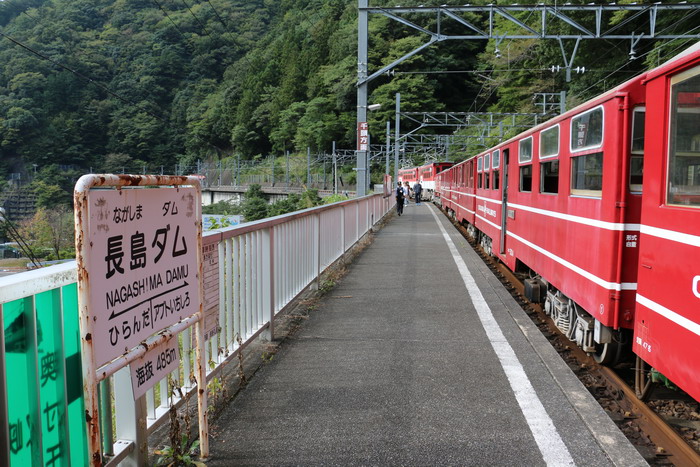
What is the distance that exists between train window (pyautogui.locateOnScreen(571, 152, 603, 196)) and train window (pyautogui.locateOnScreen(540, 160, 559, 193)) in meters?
0.67

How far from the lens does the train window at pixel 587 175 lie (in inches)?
192

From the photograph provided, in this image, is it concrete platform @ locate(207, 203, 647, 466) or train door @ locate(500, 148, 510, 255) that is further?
train door @ locate(500, 148, 510, 255)

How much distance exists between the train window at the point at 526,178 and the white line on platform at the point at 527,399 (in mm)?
1853

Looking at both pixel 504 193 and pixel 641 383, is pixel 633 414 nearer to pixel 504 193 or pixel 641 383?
pixel 641 383

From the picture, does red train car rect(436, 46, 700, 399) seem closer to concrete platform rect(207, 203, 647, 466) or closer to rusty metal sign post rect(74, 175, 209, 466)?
concrete platform rect(207, 203, 647, 466)

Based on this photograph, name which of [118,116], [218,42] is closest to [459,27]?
[218,42]

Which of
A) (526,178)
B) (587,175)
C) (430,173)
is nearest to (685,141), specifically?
(587,175)

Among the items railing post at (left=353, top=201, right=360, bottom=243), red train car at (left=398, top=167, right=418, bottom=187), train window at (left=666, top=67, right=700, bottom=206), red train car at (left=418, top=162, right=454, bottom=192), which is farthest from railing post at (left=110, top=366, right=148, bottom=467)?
red train car at (left=398, top=167, right=418, bottom=187)

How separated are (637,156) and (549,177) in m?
2.28

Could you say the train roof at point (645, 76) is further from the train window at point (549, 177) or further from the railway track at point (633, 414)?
the railway track at point (633, 414)

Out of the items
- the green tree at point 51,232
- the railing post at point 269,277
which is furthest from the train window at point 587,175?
the green tree at point 51,232

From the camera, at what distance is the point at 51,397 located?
2.39 meters

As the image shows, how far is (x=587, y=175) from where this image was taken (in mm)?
5242

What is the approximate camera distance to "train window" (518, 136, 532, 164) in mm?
7872
